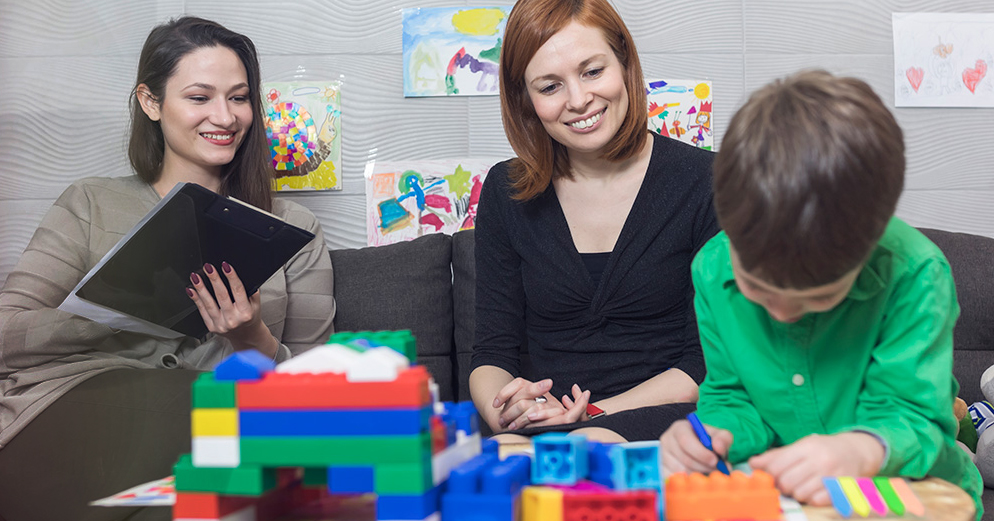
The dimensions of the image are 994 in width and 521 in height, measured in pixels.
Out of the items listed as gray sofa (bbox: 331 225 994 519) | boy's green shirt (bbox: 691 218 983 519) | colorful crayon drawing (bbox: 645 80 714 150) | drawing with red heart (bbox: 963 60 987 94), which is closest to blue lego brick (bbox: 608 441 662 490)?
boy's green shirt (bbox: 691 218 983 519)

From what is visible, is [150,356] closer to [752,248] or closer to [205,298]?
[205,298]

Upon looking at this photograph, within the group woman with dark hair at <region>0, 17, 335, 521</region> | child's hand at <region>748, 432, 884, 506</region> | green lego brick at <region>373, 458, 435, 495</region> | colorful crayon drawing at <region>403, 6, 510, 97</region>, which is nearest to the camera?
green lego brick at <region>373, 458, 435, 495</region>

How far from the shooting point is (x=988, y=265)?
170cm

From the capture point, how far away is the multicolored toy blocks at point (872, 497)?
0.54 m

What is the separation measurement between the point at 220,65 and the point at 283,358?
0.62m

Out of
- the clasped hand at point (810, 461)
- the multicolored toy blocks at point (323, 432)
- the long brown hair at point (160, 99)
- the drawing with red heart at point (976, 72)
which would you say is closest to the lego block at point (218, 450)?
the multicolored toy blocks at point (323, 432)

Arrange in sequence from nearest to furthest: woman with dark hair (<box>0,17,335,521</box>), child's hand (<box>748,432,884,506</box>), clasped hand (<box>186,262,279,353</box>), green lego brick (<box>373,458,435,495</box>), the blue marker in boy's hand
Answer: green lego brick (<box>373,458,435,495</box>) < child's hand (<box>748,432,884,506</box>) < the blue marker in boy's hand < woman with dark hair (<box>0,17,335,521</box>) < clasped hand (<box>186,262,279,353</box>)

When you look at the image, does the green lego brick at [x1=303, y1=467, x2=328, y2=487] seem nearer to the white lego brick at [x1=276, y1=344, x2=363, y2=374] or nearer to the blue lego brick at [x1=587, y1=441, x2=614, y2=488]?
the white lego brick at [x1=276, y1=344, x2=363, y2=374]

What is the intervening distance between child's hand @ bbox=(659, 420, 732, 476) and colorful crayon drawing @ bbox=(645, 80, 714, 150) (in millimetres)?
1349

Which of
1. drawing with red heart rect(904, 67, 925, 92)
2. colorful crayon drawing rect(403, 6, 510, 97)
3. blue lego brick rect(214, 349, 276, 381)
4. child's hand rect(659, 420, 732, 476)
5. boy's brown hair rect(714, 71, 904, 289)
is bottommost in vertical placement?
child's hand rect(659, 420, 732, 476)

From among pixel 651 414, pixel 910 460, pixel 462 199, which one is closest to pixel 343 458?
pixel 910 460

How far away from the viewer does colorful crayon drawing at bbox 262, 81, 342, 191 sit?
77.5 inches

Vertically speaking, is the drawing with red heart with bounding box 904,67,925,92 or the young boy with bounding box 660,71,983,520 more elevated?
the drawing with red heart with bounding box 904,67,925,92

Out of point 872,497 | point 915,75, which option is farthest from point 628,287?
point 915,75
